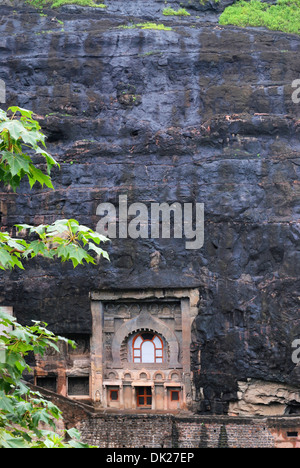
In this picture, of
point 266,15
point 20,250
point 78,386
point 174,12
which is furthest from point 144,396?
point 20,250

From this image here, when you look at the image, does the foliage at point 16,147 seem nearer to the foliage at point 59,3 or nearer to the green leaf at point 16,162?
the green leaf at point 16,162

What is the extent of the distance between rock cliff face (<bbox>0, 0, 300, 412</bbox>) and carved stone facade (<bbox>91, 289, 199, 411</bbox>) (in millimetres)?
711

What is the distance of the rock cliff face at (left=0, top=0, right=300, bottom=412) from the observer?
31.4 metres

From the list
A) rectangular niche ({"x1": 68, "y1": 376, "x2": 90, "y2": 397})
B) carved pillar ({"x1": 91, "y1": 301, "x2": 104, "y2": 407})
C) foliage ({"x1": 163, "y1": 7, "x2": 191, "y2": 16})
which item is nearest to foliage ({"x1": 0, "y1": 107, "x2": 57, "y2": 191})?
carved pillar ({"x1": 91, "y1": 301, "x2": 104, "y2": 407})

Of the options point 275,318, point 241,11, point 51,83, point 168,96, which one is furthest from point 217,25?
point 275,318

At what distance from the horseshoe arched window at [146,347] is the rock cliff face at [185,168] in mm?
2266

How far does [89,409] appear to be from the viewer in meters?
31.4

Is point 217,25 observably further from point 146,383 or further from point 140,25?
point 146,383

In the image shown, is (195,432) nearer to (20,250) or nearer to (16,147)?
(20,250)

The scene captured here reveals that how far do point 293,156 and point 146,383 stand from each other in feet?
43.0

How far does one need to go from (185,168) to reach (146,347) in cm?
910

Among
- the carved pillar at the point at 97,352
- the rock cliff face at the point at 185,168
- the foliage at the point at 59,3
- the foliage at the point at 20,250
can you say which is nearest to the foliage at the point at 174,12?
the rock cliff face at the point at 185,168

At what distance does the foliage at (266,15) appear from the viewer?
4028 cm

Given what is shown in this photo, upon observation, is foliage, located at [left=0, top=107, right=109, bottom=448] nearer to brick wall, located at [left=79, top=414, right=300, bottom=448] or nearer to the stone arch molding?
brick wall, located at [left=79, top=414, right=300, bottom=448]
